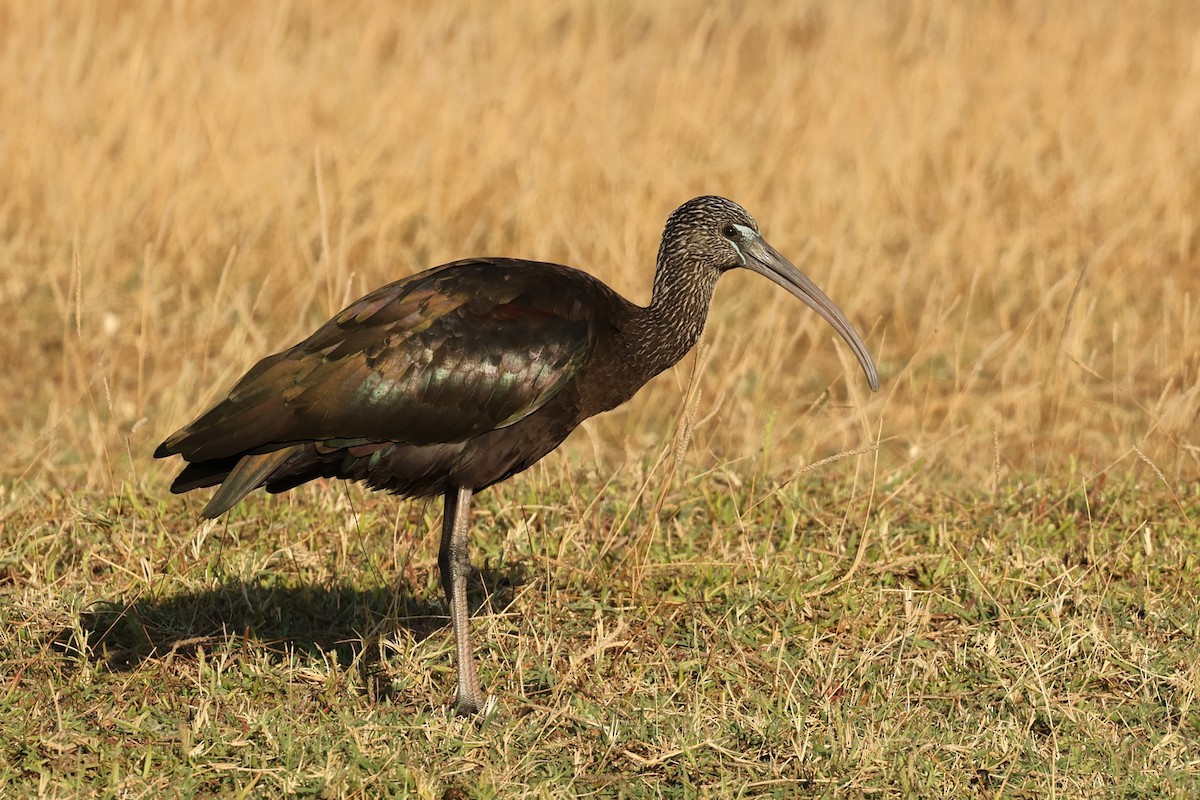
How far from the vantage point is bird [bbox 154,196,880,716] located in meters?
4.50

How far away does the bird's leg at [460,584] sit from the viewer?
4625 mm

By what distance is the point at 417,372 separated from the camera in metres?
4.55

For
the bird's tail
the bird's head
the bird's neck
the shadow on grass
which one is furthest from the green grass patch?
the bird's head

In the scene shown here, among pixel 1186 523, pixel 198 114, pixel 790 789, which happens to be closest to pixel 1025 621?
pixel 1186 523

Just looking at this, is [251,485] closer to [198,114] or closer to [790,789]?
[790,789]

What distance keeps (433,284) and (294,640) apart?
1229 mm

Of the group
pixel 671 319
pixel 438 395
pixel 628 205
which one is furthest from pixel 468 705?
pixel 628 205

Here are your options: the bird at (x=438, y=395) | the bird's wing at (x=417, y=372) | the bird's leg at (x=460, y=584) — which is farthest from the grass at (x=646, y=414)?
the bird's wing at (x=417, y=372)

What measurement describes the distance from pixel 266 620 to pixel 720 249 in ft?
6.12

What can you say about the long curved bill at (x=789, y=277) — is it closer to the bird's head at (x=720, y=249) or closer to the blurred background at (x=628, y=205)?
the bird's head at (x=720, y=249)

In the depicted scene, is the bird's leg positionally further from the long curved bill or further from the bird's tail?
the long curved bill

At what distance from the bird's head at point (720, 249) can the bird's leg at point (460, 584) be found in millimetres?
955

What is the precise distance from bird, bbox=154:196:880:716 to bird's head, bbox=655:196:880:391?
0.36 meters

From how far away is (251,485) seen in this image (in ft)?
14.7
